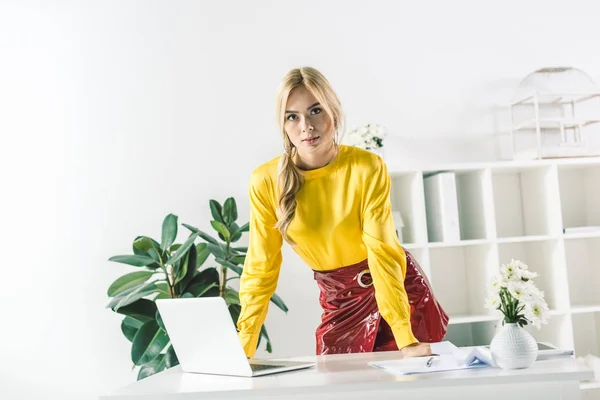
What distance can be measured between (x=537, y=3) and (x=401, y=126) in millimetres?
1060

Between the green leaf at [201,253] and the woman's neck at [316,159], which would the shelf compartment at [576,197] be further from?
the woman's neck at [316,159]

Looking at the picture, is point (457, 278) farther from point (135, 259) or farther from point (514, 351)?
point (514, 351)

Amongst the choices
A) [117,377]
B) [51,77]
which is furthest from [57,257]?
[51,77]

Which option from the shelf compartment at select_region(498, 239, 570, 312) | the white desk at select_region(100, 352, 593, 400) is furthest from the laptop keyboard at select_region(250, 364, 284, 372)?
the shelf compartment at select_region(498, 239, 570, 312)

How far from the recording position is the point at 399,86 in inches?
153

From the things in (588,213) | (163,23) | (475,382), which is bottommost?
(475,382)

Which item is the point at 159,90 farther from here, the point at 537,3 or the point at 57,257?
the point at 537,3

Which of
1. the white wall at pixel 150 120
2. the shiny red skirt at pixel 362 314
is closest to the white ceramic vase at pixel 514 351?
the shiny red skirt at pixel 362 314

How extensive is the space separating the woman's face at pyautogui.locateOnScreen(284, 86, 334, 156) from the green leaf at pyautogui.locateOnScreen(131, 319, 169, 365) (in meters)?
1.42

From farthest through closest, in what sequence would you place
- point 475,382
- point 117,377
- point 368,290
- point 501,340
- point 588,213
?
point 588,213 → point 117,377 → point 368,290 → point 501,340 → point 475,382

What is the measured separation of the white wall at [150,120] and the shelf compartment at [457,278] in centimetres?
52

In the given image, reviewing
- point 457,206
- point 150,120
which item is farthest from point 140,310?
point 457,206

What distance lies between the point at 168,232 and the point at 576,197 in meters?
2.23

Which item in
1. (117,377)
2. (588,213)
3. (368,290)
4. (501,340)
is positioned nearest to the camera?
(501,340)
